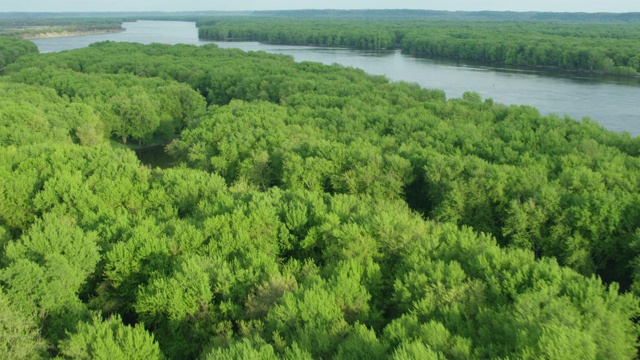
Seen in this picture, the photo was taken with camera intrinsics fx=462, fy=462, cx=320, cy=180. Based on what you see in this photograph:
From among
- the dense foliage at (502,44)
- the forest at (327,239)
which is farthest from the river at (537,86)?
the forest at (327,239)

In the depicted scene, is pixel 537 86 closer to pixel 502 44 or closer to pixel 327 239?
pixel 502 44

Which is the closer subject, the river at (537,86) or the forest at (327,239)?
the forest at (327,239)

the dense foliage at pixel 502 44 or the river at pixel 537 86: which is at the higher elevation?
the dense foliage at pixel 502 44

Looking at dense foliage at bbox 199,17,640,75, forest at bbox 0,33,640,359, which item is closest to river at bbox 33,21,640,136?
dense foliage at bbox 199,17,640,75

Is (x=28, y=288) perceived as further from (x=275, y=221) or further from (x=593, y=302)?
(x=593, y=302)

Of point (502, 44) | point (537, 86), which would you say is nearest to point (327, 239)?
point (537, 86)

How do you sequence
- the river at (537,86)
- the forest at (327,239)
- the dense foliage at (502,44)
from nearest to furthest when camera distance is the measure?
the forest at (327,239), the river at (537,86), the dense foliage at (502,44)

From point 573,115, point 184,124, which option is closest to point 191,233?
point 184,124

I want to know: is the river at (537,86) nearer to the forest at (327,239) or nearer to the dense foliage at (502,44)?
the dense foliage at (502,44)

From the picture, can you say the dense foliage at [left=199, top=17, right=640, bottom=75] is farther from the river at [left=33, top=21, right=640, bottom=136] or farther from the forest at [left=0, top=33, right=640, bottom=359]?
the forest at [left=0, top=33, right=640, bottom=359]
